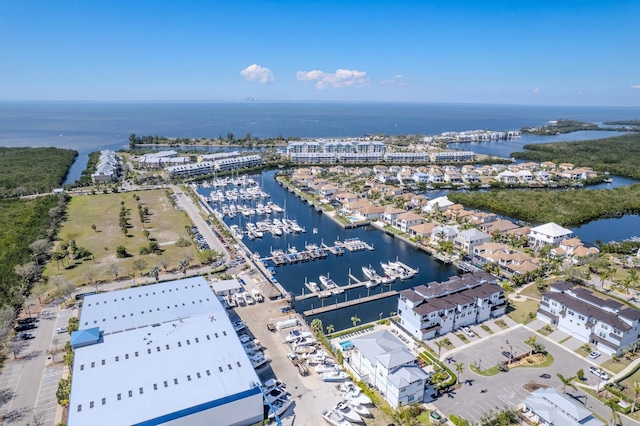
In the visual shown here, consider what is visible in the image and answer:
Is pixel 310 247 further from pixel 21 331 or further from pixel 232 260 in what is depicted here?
pixel 21 331

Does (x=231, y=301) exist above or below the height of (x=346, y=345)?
above

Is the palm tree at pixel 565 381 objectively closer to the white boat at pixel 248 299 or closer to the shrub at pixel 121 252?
the white boat at pixel 248 299

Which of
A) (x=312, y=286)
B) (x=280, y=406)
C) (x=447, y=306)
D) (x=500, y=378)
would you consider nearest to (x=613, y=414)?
(x=500, y=378)

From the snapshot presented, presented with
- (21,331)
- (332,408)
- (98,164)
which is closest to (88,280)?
(21,331)

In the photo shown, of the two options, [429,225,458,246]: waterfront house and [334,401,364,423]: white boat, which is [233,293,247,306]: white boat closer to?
[334,401,364,423]: white boat

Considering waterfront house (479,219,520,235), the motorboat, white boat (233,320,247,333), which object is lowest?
the motorboat

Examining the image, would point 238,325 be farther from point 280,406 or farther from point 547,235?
point 547,235

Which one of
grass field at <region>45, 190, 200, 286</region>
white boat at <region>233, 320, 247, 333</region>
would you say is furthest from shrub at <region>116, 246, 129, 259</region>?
white boat at <region>233, 320, 247, 333</region>

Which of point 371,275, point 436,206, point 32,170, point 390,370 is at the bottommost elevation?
point 371,275
